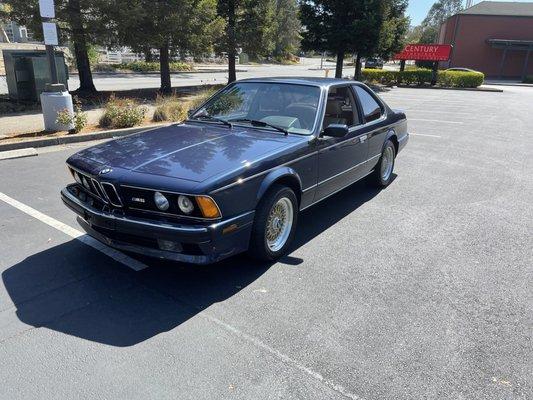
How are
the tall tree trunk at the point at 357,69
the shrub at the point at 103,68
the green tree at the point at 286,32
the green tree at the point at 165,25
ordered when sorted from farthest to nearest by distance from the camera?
the green tree at the point at 286,32 → the shrub at the point at 103,68 → the tall tree trunk at the point at 357,69 → the green tree at the point at 165,25

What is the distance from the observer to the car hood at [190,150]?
11.5 ft

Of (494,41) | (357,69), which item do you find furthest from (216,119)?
(494,41)

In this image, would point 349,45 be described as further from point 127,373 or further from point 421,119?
point 127,373

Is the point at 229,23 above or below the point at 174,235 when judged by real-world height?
above

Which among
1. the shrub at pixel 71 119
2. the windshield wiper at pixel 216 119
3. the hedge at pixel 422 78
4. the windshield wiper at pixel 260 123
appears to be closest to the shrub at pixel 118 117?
the shrub at pixel 71 119

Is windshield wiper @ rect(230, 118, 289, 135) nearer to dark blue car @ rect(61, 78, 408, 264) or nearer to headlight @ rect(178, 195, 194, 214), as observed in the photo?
dark blue car @ rect(61, 78, 408, 264)

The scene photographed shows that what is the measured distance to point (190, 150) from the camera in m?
3.87

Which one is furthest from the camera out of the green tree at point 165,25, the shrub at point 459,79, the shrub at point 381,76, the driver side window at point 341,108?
the shrub at point 381,76

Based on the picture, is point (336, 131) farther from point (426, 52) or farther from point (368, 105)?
point (426, 52)

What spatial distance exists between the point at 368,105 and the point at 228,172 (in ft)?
10.0

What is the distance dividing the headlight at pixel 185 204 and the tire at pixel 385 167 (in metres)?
3.64

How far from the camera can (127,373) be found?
2648mm

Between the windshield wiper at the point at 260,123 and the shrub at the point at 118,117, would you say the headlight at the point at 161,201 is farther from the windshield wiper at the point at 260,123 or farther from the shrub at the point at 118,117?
the shrub at the point at 118,117

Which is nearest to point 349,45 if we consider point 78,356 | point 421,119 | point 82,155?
point 421,119
